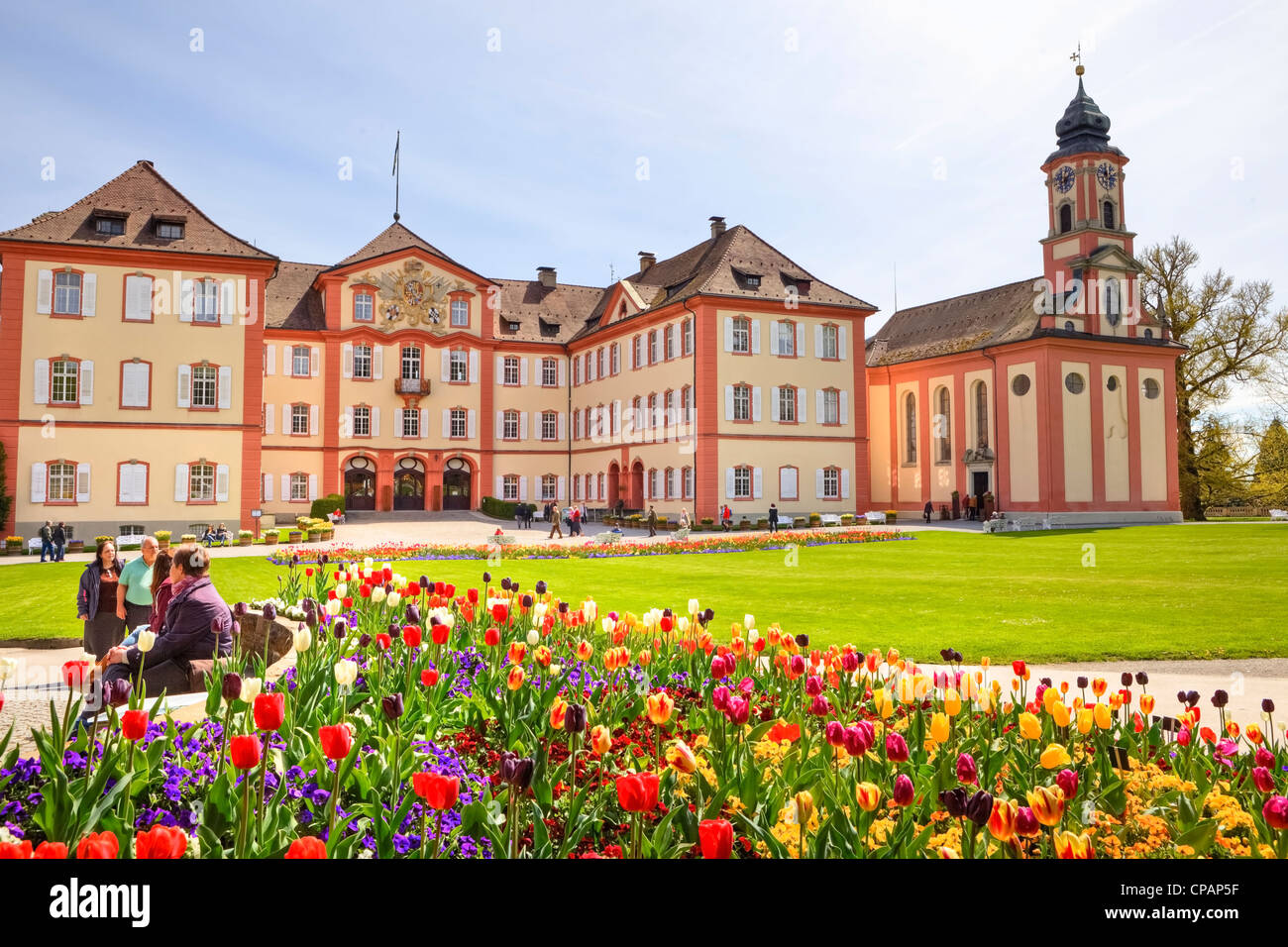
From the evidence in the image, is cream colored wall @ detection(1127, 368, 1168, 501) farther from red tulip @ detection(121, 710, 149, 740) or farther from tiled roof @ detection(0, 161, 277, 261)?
red tulip @ detection(121, 710, 149, 740)

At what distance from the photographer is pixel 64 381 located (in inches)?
1390

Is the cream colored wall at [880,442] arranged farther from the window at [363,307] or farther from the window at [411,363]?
the window at [363,307]

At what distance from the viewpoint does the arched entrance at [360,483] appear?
49.8 meters

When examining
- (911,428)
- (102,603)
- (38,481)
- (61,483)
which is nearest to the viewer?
(102,603)

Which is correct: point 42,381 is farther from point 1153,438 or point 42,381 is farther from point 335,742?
point 1153,438

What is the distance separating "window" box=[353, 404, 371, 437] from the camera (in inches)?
1946

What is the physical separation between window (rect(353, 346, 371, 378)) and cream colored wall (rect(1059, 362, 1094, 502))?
36336mm

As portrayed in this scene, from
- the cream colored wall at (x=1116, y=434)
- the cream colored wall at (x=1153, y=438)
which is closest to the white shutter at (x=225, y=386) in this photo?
the cream colored wall at (x=1116, y=434)

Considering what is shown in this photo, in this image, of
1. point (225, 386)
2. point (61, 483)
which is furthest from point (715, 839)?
point (61, 483)

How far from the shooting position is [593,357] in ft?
173

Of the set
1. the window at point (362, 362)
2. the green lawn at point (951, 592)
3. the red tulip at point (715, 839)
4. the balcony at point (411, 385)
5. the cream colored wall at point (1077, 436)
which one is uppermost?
the window at point (362, 362)

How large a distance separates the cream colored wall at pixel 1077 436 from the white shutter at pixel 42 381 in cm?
4510

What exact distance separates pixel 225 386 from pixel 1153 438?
45554 millimetres

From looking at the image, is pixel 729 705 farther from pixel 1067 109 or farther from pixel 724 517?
pixel 1067 109
